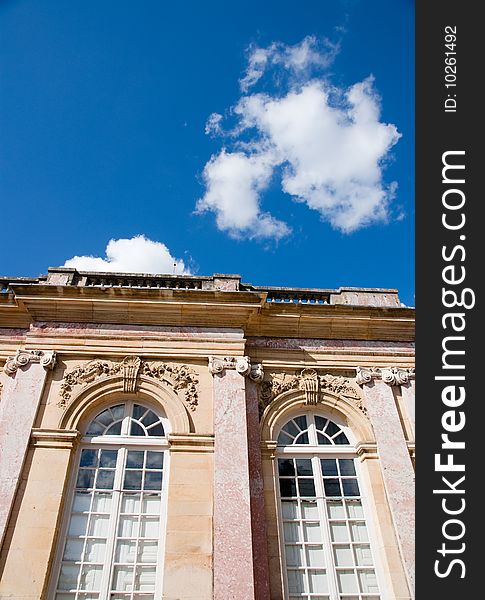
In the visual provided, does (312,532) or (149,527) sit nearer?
(149,527)

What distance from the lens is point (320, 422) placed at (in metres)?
8.88

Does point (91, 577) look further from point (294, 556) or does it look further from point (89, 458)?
point (294, 556)

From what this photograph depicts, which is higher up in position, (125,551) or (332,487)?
(332,487)

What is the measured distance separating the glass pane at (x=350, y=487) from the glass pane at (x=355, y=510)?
0.15 metres

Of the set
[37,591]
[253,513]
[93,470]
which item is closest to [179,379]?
[93,470]

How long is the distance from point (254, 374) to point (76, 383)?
3010 mm

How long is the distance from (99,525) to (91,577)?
2.23ft

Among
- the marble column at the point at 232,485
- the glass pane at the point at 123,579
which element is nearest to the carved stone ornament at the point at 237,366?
the marble column at the point at 232,485

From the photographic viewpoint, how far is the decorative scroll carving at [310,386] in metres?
8.84

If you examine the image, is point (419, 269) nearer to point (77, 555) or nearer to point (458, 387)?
point (458, 387)

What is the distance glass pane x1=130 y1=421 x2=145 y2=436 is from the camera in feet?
27.1

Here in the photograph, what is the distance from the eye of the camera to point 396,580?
7156 millimetres

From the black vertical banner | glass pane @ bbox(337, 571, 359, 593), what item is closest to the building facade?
glass pane @ bbox(337, 571, 359, 593)

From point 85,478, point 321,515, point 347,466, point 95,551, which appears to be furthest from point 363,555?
point 85,478
